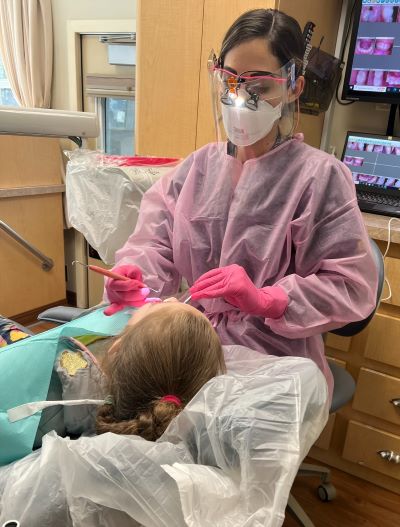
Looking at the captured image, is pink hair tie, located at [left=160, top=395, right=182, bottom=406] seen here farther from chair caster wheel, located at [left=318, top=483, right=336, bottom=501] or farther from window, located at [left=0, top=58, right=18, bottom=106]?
window, located at [left=0, top=58, right=18, bottom=106]

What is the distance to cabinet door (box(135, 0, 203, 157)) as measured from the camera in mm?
1756

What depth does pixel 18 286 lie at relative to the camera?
2.91 metres

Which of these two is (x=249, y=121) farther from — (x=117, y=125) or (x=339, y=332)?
(x=117, y=125)

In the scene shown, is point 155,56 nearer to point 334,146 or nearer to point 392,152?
point 334,146

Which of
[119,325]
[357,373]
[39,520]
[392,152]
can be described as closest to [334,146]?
[392,152]

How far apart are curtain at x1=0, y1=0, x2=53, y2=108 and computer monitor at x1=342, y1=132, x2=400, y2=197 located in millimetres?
2250

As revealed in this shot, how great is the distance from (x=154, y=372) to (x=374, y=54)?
5.38ft

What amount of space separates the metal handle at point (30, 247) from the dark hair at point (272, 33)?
214cm

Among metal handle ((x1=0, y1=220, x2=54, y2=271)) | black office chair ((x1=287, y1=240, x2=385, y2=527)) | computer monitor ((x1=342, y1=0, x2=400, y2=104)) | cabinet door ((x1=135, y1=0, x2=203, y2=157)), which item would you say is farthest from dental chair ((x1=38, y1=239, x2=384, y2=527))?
metal handle ((x1=0, y1=220, x2=54, y2=271))

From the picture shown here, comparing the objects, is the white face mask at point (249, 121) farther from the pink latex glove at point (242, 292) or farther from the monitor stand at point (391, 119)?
the monitor stand at point (391, 119)

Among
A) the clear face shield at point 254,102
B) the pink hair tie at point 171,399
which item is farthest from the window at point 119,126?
the pink hair tie at point 171,399

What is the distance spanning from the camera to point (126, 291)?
1039 mm

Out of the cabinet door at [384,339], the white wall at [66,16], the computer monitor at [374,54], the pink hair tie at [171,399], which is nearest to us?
the pink hair tie at [171,399]

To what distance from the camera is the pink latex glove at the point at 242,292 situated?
2.94 ft
